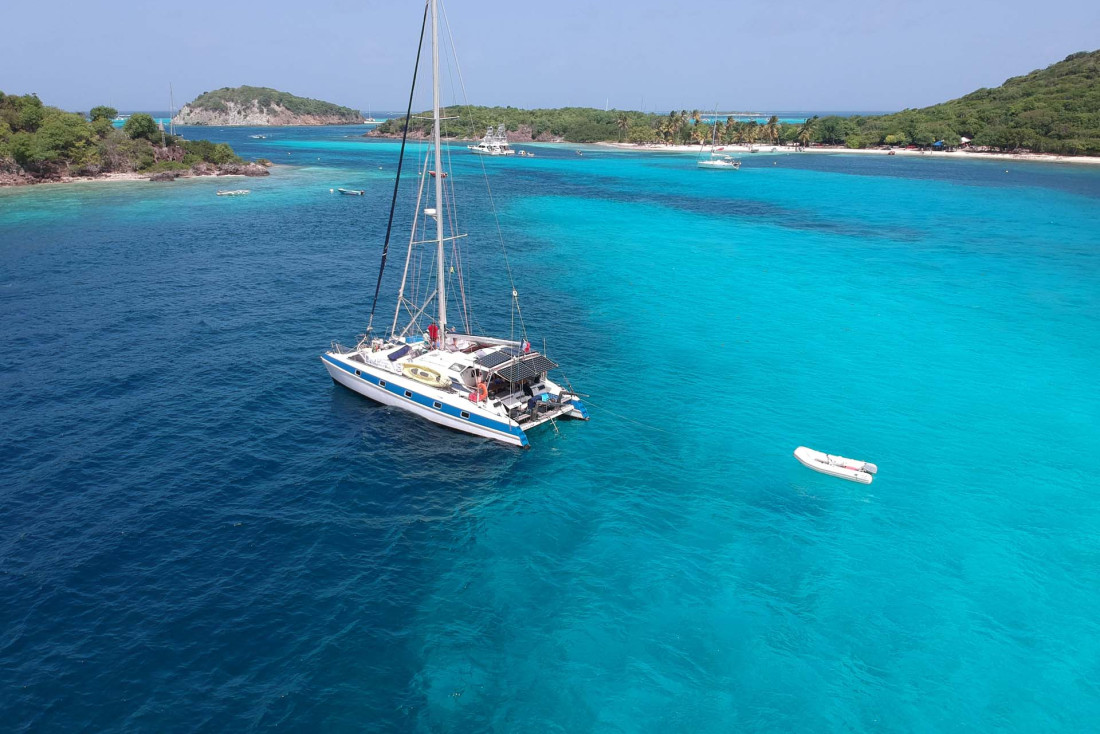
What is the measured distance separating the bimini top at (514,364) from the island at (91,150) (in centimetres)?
15197

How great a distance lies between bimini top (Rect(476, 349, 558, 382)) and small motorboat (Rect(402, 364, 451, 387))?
292 cm

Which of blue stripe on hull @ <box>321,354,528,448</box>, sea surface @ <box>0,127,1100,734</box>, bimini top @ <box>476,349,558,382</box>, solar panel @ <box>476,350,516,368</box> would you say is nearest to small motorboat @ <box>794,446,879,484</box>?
sea surface @ <box>0,127,1100,734</box>

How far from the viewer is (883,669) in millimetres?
26422

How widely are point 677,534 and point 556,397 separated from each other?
1441cm

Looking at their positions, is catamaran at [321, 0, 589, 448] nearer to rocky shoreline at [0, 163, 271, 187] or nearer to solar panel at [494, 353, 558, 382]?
solar panel at [494, 353, 558, 382]

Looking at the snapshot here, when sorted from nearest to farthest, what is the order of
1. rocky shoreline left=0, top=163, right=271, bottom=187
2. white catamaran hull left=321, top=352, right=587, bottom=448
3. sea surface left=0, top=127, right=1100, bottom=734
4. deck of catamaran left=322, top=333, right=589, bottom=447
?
sea surface left=0, top=127, right=1100, bottom=734 < white catamaran hull left=321, top=352, right=587, bottom=448 < deck of catamaran left=322, top=333, right=589, bottom=447 < rocky shoreline left=0, top=163, right=271, bottom=187

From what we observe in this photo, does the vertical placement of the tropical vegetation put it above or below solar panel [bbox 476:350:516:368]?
above

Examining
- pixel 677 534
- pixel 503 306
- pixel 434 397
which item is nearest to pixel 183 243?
pixel 503 306

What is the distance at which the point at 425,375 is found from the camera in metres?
45.1

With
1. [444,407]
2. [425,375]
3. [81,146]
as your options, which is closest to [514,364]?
[444,407]

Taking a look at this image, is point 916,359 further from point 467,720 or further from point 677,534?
point 467,720

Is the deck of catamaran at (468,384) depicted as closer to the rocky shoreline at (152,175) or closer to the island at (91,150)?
the rocky shoreline at (152,175)

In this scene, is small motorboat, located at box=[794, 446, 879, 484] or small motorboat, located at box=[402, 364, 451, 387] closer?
small motorboat, located at box=[794, 446, 879, 484]

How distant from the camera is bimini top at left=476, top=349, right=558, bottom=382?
42938 mm
